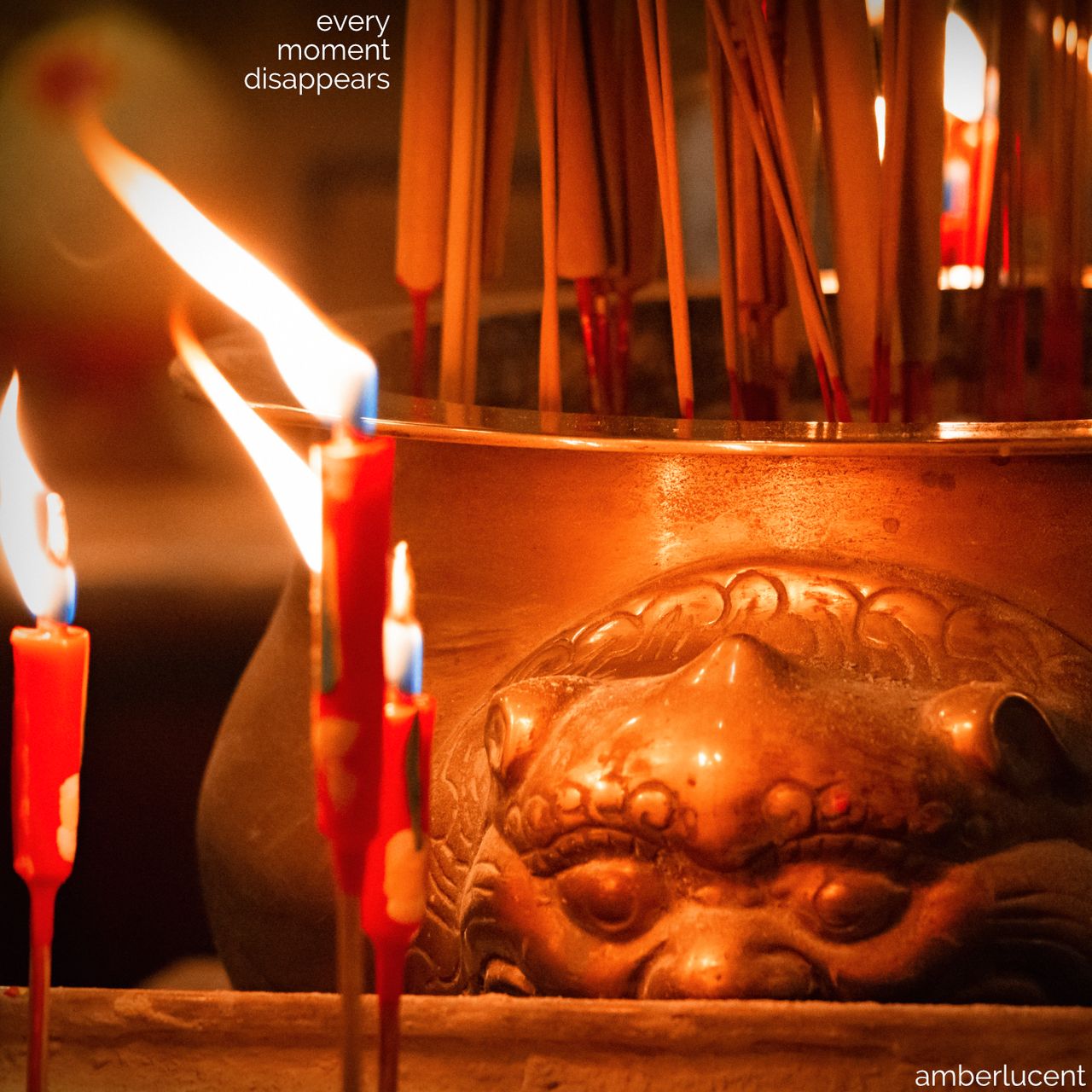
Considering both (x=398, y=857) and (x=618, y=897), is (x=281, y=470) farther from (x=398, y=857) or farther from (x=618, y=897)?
(x=618, y=897)

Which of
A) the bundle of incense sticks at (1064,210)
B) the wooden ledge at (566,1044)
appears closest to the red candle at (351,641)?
the wooden ledge at (566,1044)

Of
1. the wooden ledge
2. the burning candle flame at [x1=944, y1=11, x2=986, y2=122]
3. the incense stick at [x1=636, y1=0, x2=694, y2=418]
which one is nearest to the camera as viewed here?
the wooden ledge

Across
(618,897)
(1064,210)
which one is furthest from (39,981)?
(1064,210)

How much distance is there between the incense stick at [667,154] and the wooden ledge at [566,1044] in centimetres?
31

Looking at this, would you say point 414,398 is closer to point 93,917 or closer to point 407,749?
point 407,749

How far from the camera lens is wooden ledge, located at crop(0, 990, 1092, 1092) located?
1.25 ft

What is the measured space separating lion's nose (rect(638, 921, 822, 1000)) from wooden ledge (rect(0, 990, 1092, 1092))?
2 cm

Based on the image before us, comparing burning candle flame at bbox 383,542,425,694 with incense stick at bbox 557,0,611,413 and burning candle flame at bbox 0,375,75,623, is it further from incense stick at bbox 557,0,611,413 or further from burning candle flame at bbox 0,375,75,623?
incense stick at bbox 557,0,611,413

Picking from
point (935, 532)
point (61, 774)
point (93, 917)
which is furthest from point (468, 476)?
point (93, 917)

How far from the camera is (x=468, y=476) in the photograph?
22.3 inches

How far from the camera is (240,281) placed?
0.31 metres

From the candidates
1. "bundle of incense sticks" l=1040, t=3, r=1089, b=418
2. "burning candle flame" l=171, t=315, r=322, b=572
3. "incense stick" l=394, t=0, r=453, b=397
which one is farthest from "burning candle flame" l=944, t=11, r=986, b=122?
"burning candle flame" l=171, t=315, r=322, b=572

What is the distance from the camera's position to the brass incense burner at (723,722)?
432 mm

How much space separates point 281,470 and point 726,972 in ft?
0.65
